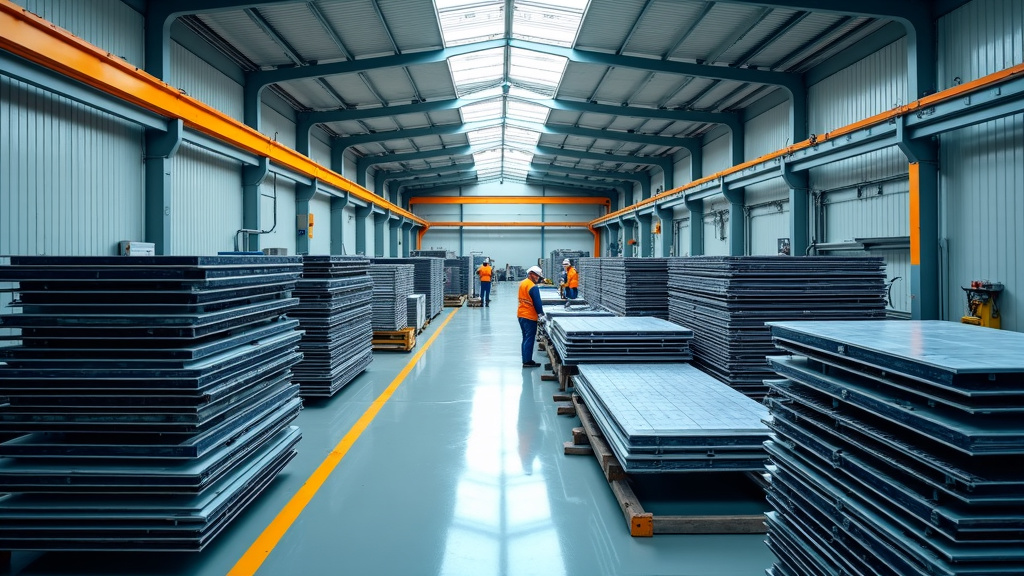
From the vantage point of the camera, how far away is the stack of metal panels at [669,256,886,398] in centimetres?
540

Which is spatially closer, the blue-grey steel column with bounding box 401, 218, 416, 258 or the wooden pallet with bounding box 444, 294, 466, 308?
the wooden pallet with bounding box 444, 294, 466, 308

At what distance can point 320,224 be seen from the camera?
51.7 ft

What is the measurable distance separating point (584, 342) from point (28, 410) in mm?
4436

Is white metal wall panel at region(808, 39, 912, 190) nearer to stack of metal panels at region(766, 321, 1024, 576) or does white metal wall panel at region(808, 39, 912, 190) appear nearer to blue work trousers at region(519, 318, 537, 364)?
blue work trousers at region(519, 318, 537, 364)

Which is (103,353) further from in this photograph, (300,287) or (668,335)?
(668,335)

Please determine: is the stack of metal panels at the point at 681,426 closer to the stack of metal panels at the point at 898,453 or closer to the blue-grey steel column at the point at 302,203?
the stack of metal panels at the point at 898,453

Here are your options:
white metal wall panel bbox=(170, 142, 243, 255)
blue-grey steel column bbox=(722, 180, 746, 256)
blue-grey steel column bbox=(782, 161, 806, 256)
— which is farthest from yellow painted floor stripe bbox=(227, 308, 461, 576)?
blue-grey steel column bbox=(722, 180, 746, 256)

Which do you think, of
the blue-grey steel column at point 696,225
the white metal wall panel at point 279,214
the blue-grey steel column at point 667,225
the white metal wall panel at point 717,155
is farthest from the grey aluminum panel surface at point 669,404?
the blue-grey steel column at point 667,225

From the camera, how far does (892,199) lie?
8828mm

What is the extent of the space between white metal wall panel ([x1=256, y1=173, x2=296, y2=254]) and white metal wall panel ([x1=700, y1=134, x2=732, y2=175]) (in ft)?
38.3

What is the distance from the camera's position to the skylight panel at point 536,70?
12.6m

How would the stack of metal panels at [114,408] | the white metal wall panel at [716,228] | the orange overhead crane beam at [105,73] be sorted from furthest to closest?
1. the white metal wall panel at [716,228]
2. the orange overhead crane beam at [105,73]
3. the stack of metal panels at [114,408]

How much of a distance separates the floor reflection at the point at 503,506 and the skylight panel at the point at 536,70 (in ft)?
30.4

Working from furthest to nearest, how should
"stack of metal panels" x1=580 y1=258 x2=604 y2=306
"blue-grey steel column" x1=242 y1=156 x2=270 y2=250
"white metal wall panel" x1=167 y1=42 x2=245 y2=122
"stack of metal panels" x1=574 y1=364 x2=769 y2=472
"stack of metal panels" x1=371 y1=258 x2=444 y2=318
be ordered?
"stack of metal panels" x1=371 y1=258 x2=444 y2=318 → "stack of metal panels" x1=580 y1=258 x2=604 y2=306 → "blue-grey steel column" x1=242 y1=156 x2=270 y2=250 → "white metal wall panel" x1=167 y1=42 x2=245 y2=122 → "stack of metal panels" x1=574 y1=364 x2=769 y2=472
